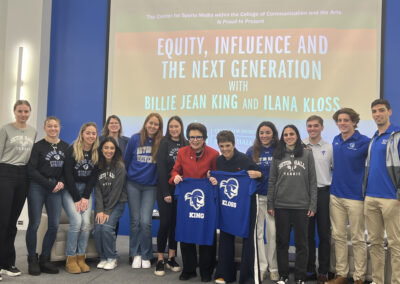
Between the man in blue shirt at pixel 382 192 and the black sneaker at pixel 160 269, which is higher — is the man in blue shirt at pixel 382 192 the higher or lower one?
the higher one

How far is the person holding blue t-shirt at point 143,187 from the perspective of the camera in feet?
12.2

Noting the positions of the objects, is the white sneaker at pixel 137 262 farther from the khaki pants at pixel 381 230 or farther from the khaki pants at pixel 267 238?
the khaki pants at pixel 381 230

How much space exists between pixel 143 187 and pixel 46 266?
3.87 feet

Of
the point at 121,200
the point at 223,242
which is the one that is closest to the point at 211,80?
the point at 121,200

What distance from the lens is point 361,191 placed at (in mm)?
3176

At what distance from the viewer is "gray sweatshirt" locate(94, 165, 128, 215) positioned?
366 cm

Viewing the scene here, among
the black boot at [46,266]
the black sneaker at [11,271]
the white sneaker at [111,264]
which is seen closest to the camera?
the black sneaker at [11,271]

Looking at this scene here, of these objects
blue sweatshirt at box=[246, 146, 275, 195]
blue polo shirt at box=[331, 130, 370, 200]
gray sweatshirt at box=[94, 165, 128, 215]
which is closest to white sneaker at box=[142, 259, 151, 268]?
gray sweatshirt at box=[94, 165, 128, 215]

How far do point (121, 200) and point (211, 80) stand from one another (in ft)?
7.79

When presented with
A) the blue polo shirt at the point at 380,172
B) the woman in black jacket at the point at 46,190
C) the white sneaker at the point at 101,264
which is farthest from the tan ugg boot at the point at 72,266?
the blue polo shirt at the point at 380,172

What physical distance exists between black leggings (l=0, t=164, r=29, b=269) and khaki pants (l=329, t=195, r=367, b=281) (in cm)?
286

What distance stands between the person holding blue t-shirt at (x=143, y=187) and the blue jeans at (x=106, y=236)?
18cm

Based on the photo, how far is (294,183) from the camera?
3.14 metres

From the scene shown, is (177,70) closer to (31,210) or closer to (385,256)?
(31,210)
